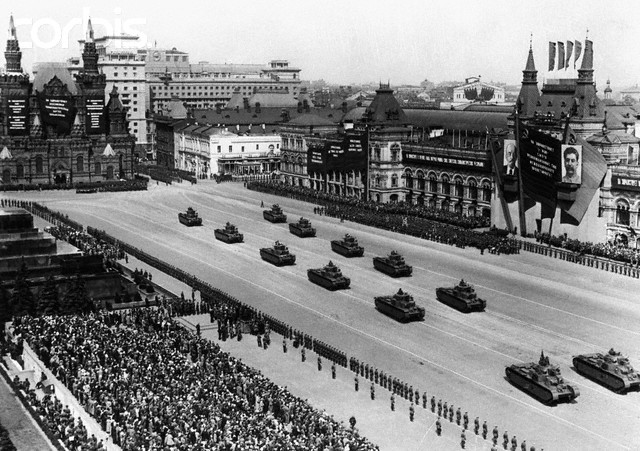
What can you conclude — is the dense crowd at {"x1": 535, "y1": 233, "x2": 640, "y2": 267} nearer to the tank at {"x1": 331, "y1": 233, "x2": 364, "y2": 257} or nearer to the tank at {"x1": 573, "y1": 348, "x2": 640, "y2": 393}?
the tank at {"x1": 331, "y1": 233, "x2": 364, "y2": 257}

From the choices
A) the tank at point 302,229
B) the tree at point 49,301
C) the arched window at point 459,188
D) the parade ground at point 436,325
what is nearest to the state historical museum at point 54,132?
the parade ground at point 436,325

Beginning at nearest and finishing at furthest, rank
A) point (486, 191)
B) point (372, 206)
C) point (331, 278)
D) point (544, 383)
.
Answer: point (544, 383) < point (331, 278) < point (486, 191) < point (372, 206)

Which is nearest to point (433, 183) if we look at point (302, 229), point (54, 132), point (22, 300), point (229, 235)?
point (302, 229)

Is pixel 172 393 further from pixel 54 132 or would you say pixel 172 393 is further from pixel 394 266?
pixel 54 132

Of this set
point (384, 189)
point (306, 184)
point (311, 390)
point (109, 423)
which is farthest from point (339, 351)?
point (306, 184)

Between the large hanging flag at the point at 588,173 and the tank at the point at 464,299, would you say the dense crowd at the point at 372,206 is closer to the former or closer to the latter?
the large hanging flag at the point at 588,173

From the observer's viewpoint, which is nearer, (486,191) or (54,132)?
(486,191)

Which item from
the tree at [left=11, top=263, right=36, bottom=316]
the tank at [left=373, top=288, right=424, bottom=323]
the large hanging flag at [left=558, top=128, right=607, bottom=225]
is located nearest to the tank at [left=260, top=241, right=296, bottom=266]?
the tank at [left=373, top=288, right=424, bottom=323]
